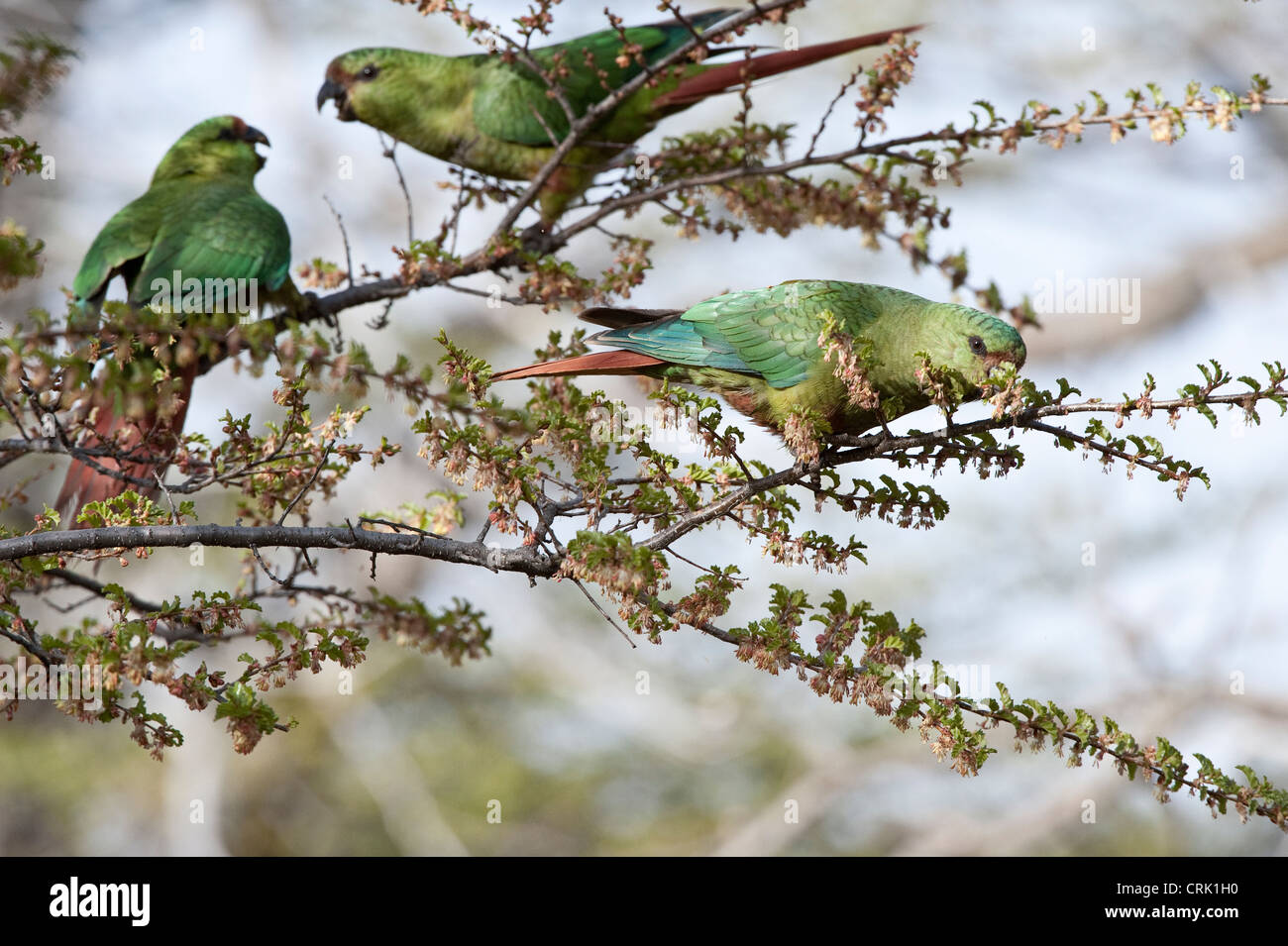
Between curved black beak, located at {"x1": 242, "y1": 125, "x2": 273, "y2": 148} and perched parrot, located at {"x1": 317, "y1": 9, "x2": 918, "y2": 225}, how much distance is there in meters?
0.29

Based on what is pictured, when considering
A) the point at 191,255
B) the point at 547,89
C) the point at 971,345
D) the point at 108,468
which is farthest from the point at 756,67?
the point at 108,468

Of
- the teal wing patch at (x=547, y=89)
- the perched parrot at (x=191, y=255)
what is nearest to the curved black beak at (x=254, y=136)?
the perched parrot at (x=191, y=255)

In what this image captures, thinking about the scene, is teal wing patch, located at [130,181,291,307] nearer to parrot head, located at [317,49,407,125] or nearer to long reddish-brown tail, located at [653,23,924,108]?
parrot head, located at [317,49,407,125]

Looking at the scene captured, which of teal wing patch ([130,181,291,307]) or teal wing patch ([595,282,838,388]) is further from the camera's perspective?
teal wing patch ([130,181,291,307])

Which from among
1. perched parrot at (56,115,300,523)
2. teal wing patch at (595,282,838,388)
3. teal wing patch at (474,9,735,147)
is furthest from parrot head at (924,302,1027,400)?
perched parrot at (56,115,300,523)

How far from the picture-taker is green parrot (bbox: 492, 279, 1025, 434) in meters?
2.89

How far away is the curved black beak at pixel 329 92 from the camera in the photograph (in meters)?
4.59

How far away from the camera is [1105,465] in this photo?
2.28 m

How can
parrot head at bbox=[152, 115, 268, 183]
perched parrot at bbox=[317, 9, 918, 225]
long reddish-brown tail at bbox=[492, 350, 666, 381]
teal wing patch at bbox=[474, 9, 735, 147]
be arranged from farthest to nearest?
1. parrot head at bbox=[152, 115, 268, 183]
2. teal wing patch at bbox=[474, 9, 735, 147]
3. perched parrot at bbox=[317, 9, 918, 225]
4. long reddish-brown tail at bbox=[492, 350, 666, 381]

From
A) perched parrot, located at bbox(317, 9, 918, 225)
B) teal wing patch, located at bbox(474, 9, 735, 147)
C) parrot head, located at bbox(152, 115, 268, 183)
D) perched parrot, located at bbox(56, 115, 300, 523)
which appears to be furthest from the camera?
parrot head, located at bbox(152, 115, 268, 183)

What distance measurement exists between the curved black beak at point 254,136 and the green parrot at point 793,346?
2287 mm

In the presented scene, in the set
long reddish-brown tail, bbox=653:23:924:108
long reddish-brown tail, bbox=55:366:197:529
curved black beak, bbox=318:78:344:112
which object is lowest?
long reddish-brown tail, bbox=55:366:197:529

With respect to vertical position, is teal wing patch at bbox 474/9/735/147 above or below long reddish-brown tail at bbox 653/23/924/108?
above

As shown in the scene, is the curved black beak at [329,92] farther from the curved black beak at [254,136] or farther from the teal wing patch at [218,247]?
the teal wing patch at [218,247]
